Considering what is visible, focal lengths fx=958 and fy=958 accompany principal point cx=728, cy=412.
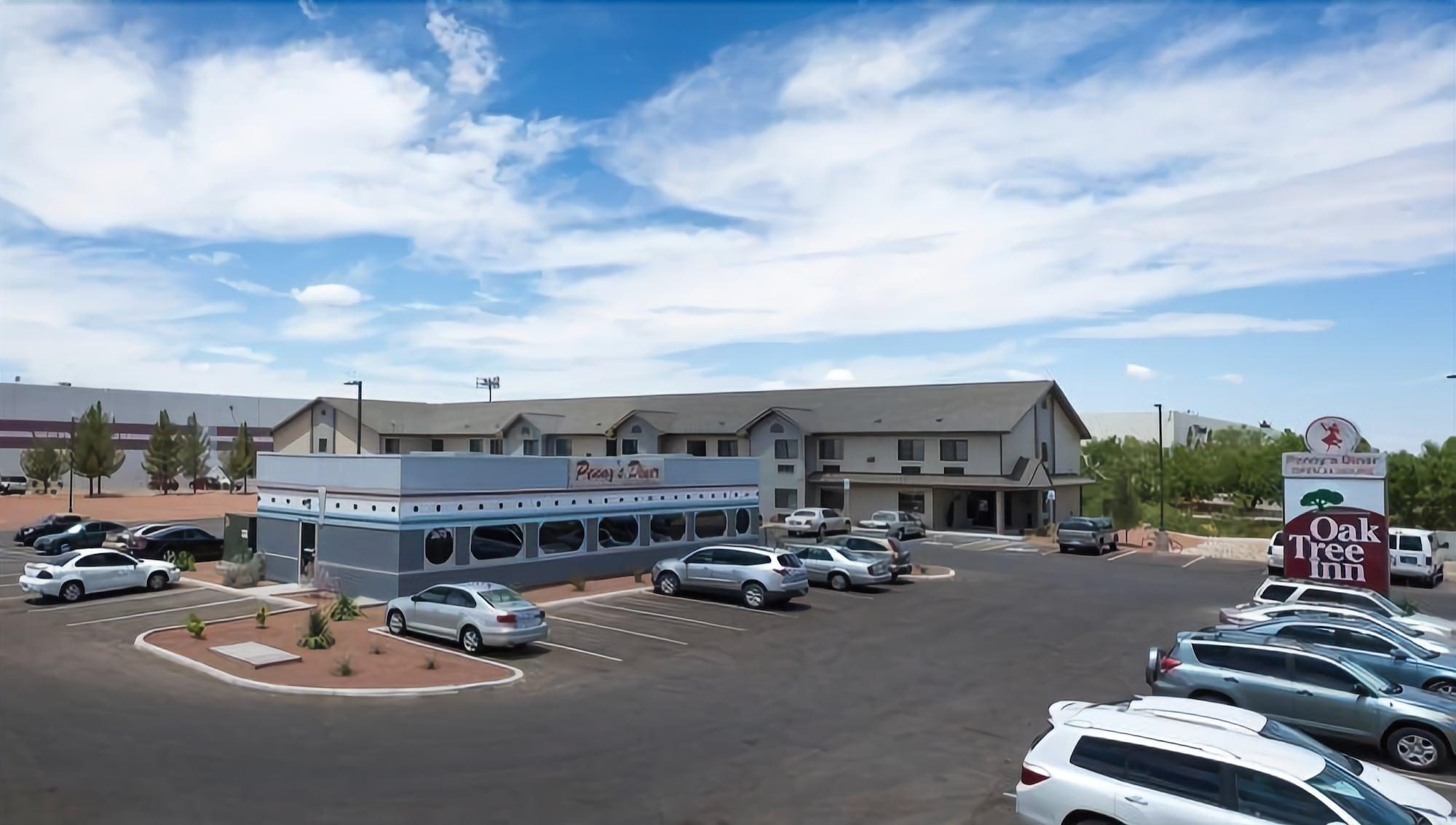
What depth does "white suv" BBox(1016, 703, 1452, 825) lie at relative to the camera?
855 centimetres

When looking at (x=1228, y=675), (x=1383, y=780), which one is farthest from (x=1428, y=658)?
(x=1383, y=780)

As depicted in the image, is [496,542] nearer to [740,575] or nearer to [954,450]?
[740,575]

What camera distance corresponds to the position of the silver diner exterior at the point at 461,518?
26.9 m

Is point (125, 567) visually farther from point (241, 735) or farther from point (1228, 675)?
point (1228, 675)

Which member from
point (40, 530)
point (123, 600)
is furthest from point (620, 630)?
point (40, 530)

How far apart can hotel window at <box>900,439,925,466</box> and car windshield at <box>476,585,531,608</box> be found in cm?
3717

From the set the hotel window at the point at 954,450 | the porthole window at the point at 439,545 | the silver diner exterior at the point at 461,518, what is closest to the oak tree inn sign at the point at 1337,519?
the silver diner exterior at the point at 461,518

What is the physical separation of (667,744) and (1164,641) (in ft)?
47.8

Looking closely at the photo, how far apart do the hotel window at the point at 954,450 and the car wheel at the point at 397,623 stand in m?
37.5

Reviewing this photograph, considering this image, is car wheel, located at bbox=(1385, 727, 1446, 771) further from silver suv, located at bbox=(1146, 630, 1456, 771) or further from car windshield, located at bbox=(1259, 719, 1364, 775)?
car windshield, located at bbox=(1259, 719, 1364, 775)

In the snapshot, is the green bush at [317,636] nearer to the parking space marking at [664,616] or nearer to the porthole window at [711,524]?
the parking space marking at [664,616]

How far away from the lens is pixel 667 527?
35.7m

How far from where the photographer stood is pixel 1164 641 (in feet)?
75.6

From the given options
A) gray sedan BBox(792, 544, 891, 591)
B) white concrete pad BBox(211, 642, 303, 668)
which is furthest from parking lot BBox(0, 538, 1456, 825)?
gray sedan BBox(792, 544, 891, 591)
